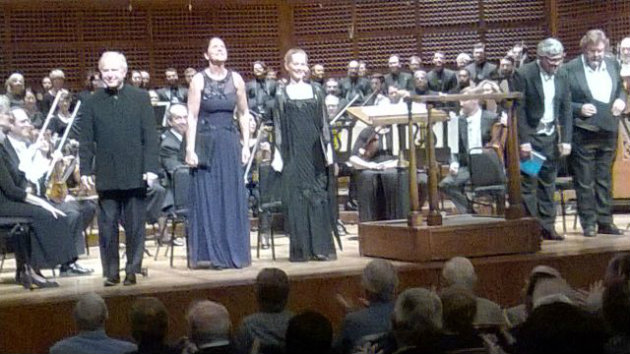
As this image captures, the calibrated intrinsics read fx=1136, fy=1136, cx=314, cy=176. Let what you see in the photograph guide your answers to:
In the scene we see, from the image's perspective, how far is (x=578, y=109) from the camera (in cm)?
800

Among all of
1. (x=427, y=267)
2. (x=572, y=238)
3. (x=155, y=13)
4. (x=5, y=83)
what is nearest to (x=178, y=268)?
(x=427, y=267)

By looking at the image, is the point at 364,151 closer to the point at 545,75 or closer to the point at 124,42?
the point at 545,75

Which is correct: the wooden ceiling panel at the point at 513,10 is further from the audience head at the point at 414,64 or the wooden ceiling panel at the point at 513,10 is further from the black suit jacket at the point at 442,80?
the audience head at the point at 414,64

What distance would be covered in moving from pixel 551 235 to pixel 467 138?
1297mm

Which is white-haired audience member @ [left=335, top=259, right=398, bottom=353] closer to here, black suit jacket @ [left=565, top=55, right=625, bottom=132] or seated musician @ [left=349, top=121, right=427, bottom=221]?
black suit jacket @ [left=565, top=55, right=625, bottom=132]

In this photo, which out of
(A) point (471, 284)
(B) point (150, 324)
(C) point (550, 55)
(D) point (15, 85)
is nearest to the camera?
(B) point (150, 324)

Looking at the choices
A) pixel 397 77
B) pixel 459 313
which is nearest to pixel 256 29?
pixel 397 77

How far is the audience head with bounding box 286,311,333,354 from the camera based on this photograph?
11.4 feet

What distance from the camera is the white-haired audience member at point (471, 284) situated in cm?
424

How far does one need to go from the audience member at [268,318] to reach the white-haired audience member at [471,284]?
0.70 m

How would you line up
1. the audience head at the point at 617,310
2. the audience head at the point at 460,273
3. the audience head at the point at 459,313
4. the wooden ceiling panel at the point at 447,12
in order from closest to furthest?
the audience head at the point at 617,310 < the audience head at the point at 459,313 < the audience head at the point at 460,273 < the wooden ceiling panel at the point at 447,12

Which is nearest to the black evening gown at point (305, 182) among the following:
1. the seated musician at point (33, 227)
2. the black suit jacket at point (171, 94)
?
the seated musician at point (33, 227)

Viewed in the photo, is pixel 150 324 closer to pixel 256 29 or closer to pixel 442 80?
pixel 442 80

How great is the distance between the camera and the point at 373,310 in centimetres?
431
